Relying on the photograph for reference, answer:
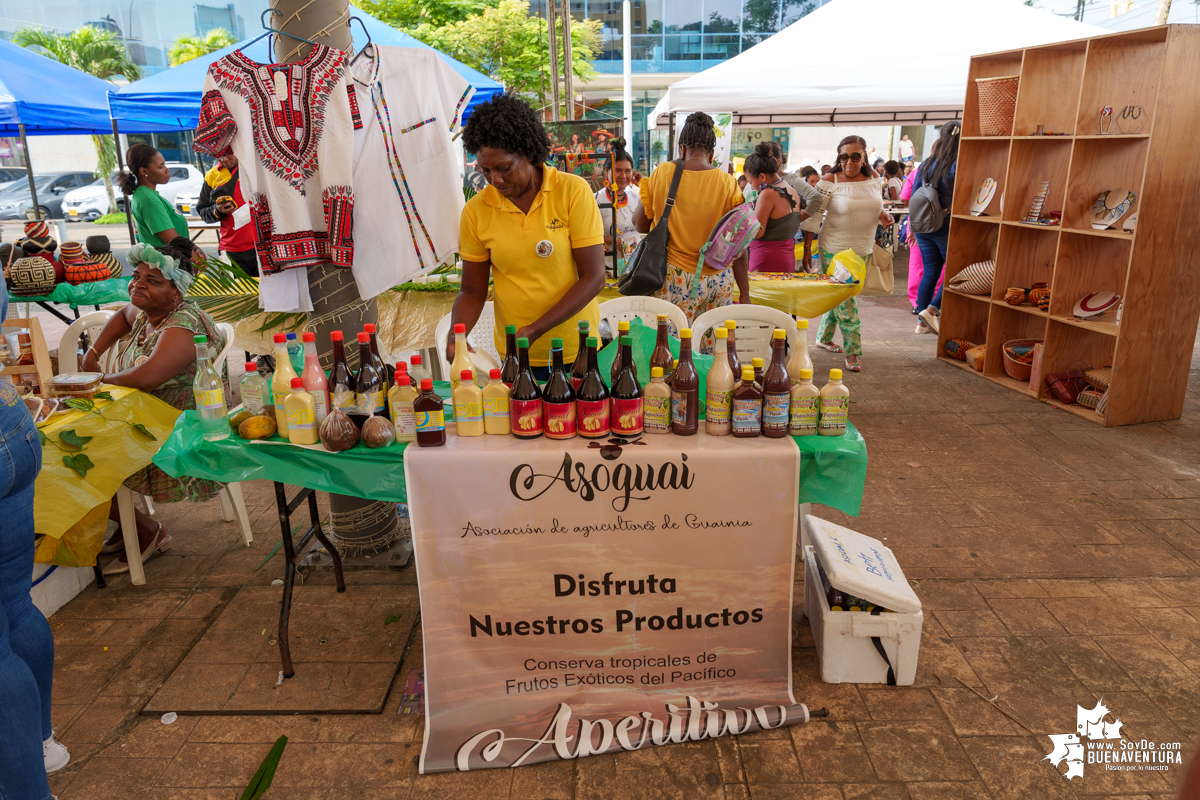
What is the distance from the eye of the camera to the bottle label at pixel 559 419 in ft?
7.17

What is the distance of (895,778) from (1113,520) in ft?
7.53

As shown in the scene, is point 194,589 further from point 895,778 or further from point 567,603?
point 895,778

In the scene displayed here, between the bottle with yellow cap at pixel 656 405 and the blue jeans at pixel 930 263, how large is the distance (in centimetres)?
557

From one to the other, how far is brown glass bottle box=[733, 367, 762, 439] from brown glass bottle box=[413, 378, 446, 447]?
853mm

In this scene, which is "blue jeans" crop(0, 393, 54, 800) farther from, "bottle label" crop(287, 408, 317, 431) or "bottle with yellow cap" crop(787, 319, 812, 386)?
"bottle with yellow cap" crop(787, 319, 812, 386)

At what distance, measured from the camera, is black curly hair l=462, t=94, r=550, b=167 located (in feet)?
8.44

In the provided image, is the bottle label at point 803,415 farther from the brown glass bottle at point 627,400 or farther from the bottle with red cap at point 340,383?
the bottle with red cap at point 340,383

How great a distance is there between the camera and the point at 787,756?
2238 millimetres

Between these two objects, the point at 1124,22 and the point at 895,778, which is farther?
the point at 1124,22

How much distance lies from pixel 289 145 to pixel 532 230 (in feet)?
3.38

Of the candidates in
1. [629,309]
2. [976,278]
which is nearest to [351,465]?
[629,309]

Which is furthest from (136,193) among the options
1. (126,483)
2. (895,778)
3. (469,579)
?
(895,778)

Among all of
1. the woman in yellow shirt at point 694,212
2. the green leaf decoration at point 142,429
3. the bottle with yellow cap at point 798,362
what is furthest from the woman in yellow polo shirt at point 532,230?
the woman in yellow shirt at point 694,212

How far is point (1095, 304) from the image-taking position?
524 centimetres
